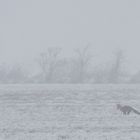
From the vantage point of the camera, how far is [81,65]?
59.3 meters

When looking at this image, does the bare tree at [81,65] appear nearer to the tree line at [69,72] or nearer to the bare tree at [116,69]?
the tree line at [69,72]

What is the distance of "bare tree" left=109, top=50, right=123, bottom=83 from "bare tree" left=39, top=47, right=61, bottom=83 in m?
7.94

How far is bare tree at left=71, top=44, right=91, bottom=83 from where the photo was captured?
56.2 metres

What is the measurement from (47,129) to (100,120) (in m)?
3.03

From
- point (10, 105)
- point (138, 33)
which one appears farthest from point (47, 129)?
point (138, 33)

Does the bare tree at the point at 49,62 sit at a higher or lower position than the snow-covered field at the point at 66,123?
lower

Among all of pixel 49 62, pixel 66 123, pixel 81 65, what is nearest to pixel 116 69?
pixel 81 65

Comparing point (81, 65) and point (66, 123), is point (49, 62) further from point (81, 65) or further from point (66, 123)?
point (66, 123)

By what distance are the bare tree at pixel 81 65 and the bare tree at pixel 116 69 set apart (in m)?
3.68

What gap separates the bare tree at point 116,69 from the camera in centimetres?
5575

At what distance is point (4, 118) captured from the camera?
Answer: 58.4 ft

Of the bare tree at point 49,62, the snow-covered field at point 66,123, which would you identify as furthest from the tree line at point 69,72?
the snow-covered field at point 66,123

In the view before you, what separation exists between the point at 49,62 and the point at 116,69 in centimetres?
963

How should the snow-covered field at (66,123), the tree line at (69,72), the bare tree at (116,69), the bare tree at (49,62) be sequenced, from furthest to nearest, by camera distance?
1. the bare tree at (49,62)
2. the bare tree at (116,69)
3. the tree line at (69,72)
4. the snow-covered field at (66,123)
